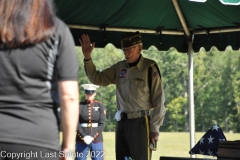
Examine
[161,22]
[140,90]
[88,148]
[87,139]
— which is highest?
[161,22]

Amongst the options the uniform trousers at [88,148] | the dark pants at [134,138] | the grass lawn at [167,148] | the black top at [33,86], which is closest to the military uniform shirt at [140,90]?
the dark pants at [134,138]

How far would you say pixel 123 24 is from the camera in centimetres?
710

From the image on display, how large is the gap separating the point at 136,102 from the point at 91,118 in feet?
13.6

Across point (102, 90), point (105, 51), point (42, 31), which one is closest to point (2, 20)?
point (42, 31)

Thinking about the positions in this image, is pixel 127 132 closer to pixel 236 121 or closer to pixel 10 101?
pixel 10 101

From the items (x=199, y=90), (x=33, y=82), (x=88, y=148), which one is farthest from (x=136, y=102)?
(x=199, y=90)

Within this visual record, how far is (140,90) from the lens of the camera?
A: 580 cm

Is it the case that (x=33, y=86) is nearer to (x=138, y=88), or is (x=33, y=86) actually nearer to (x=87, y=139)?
(x=138, y=88)

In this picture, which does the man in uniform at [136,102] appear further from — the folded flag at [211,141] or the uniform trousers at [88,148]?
the uniform trousers at [88,148]

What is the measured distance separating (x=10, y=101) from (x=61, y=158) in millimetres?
301

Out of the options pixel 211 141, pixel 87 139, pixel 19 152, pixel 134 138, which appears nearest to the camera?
pixel 19 152

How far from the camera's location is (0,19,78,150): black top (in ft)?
7.13

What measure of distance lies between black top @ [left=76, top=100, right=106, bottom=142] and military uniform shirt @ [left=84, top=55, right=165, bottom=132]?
383cm

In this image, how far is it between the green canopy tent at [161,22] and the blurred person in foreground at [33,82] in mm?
3800
